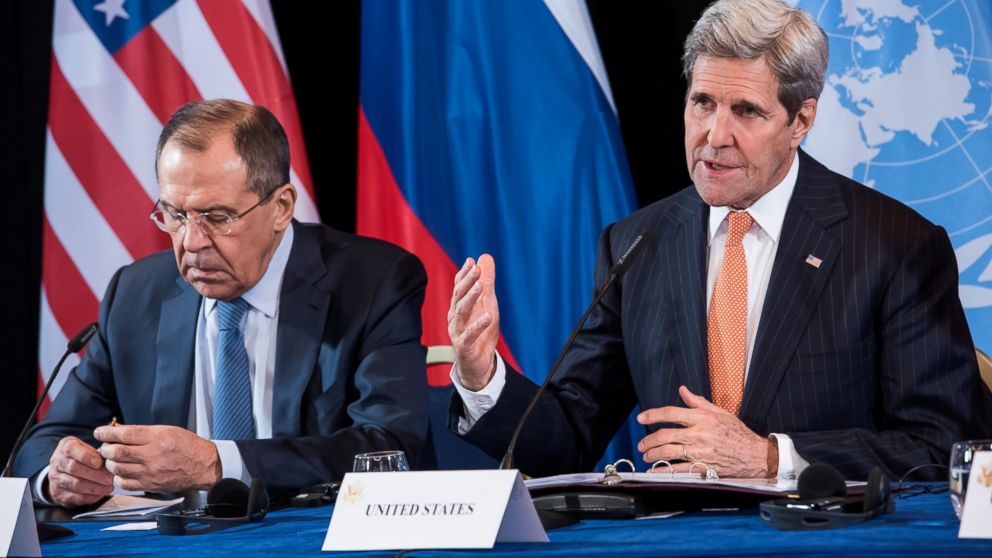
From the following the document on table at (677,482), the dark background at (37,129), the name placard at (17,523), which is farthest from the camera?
the dark background at (37,129)

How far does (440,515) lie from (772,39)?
136 centimetres

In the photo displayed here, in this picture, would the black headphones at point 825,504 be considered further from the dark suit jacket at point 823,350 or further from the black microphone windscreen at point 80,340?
the black microphone windscreen at point 80,340

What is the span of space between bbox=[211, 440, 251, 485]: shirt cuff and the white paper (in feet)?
0.37

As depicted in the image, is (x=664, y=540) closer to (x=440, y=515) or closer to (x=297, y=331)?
(x=440, y=515)

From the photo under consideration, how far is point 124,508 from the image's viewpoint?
7.67 feet

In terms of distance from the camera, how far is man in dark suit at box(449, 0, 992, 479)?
7.55 ft

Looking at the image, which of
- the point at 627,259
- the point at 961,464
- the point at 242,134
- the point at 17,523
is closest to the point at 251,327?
the point at 242,134

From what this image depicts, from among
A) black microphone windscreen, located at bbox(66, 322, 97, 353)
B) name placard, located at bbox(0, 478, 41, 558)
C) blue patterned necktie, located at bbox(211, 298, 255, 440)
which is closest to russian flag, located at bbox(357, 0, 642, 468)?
blue patterned necktie, located at bbox(211, 298, 255, 440)

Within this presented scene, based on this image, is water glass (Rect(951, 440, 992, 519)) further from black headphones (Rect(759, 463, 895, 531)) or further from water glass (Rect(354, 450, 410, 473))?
water glass (Rect(354, 450, 410, 473))

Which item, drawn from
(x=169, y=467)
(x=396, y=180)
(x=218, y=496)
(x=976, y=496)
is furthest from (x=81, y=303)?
(x=976, y=496)

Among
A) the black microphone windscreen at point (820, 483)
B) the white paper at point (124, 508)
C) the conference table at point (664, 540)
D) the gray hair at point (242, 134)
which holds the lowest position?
the white paper at point (124, 508)

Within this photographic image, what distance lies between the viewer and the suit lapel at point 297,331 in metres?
2.75

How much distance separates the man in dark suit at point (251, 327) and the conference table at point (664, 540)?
800mm

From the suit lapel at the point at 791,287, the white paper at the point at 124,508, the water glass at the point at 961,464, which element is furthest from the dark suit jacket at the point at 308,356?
the water glass at the point at 961,464
